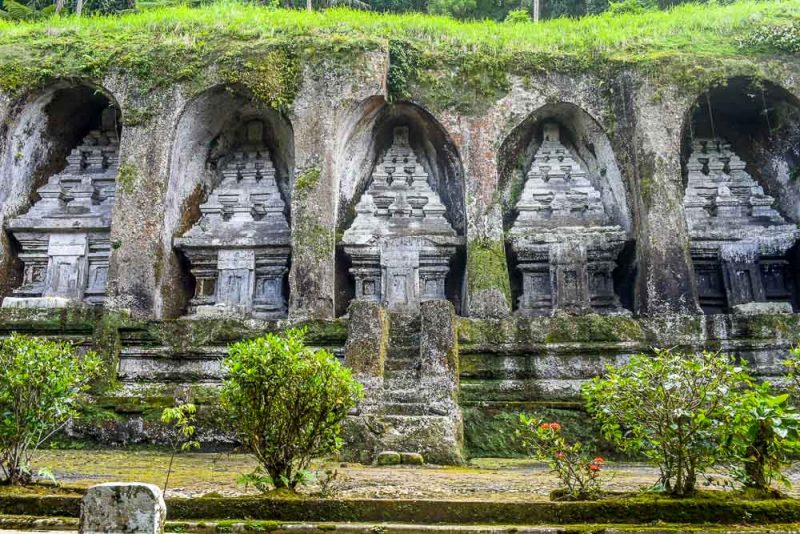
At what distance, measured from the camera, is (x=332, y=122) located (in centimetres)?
1108

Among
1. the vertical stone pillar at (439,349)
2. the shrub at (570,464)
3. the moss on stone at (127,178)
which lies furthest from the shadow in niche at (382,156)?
the shrub at (570,464)

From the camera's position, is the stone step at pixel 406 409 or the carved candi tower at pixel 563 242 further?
the carved candi tower at pixel 563 242

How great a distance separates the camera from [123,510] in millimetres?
2762

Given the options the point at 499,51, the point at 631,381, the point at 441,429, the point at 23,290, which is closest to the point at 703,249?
the point at 499,51

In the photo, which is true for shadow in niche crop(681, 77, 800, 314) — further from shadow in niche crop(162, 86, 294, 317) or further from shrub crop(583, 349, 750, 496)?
shrub crop(583, 349, 750, 496)

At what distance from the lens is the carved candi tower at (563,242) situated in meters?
11.4

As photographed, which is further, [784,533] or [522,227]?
[522,227]

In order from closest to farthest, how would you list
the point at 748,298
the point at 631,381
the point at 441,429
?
the point at 631,381
the point at 441,429
the point at 748,298

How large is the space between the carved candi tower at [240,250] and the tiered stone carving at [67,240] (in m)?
1.72

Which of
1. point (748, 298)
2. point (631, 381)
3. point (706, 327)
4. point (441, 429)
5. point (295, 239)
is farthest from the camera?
point (748, 298)

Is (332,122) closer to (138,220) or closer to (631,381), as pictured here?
(138,220)

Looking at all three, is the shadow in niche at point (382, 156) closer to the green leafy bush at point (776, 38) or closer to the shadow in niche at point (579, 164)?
the shadow in niche at point (579, 164)

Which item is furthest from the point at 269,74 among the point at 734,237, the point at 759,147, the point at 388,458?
the point at 759,147

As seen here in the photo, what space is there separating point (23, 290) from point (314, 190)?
5411mm
